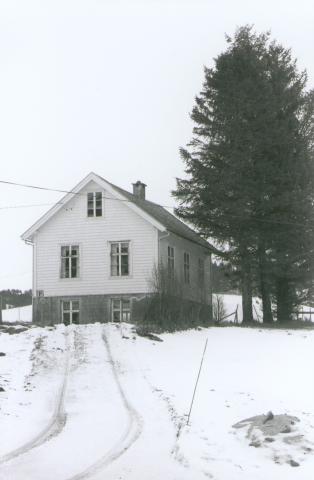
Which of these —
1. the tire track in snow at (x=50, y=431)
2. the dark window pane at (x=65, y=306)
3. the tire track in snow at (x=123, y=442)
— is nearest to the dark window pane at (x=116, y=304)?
the dark window pane at (x=65, y=306)

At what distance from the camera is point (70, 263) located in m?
30.6

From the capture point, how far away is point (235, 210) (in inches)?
1145

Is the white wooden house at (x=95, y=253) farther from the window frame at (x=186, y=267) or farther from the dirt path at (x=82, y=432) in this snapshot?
the dirt path at (x=82, y=432)

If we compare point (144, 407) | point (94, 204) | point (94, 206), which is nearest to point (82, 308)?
point (94, 206)

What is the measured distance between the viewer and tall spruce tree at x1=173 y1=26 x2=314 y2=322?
1156 inches

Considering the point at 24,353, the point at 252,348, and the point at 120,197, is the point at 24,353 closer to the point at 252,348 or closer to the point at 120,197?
the point at 252,348

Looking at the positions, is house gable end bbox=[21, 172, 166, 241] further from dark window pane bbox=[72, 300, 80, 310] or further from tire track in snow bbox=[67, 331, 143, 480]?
tire track in snow bbox=[67, 331, 143, 480]

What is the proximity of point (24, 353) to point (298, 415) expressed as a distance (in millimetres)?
8544

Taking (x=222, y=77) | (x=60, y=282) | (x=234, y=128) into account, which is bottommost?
(x=60, y=282)

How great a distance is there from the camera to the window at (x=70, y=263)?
1204 inches

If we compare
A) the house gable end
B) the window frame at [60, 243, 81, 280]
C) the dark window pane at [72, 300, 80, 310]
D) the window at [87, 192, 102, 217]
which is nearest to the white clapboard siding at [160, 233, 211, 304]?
the house gable end

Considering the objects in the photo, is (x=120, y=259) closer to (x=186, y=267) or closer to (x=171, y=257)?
(x=171, y=257)

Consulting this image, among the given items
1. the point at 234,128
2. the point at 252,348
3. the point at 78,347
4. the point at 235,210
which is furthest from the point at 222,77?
the point at 78,347

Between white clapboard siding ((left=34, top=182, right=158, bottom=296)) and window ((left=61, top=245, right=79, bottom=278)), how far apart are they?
0.80ft
